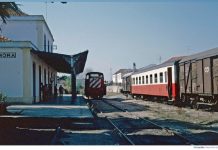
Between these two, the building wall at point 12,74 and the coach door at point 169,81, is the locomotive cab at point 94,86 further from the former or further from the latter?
the coach door at point 169,81

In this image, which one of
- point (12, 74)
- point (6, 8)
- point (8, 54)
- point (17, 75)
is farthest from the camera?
point (8, 54)

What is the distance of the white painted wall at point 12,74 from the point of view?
24.5 m

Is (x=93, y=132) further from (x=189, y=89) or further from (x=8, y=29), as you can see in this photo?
(x=8, y=29)

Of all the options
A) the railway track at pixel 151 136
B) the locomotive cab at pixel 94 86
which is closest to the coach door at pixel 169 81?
the railway track at pixel 151 136

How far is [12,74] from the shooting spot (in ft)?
81.2

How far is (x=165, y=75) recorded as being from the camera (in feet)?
78.2

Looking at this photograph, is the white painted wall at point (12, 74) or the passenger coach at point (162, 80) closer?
the passenger coach at point (162, 80)

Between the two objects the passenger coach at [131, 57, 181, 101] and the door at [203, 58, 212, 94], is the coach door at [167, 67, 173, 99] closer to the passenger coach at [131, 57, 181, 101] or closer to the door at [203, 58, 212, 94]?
the passenger coach at [131, 57, 181, 101]

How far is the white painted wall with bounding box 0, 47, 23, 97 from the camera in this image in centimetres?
2448


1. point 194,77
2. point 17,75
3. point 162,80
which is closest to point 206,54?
point 194,77

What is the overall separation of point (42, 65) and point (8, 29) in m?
4.21

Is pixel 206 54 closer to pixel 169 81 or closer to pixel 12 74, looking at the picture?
pixel 169 81

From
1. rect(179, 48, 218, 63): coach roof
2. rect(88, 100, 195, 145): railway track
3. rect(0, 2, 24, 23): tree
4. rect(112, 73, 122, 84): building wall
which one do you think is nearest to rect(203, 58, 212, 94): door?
rect(179, 48, 218, 63): coach roof
